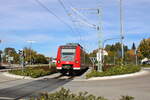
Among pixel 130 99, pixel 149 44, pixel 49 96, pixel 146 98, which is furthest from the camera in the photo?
pixel 149 44

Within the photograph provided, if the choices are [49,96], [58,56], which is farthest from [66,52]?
[49,96]

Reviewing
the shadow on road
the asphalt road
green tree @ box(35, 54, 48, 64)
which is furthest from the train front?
green tree @ box(35, 54, 48, 64)

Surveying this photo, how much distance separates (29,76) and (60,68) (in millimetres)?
4102

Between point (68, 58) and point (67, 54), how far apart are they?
1.47 ft

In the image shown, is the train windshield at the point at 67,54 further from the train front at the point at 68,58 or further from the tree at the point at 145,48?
the tree at the point at 145,48

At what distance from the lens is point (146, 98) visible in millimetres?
11602

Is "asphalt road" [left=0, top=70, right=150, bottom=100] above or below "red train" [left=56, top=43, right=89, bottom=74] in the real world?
below

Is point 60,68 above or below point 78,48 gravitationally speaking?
below

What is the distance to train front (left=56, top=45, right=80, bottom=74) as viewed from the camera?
28.3 meters

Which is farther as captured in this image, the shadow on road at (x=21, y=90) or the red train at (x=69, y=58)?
the red train at (x=69, y=58)

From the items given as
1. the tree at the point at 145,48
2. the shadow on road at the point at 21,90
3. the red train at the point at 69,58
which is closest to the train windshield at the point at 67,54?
the red train at the point at 69,58

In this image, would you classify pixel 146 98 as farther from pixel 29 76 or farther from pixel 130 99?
pixel 29 76

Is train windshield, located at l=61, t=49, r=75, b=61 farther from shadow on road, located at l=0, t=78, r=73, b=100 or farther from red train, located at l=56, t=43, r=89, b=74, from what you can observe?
shadow on road, located at l=0, t=78, r=73, b=100

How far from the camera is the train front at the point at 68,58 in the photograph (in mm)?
28328
